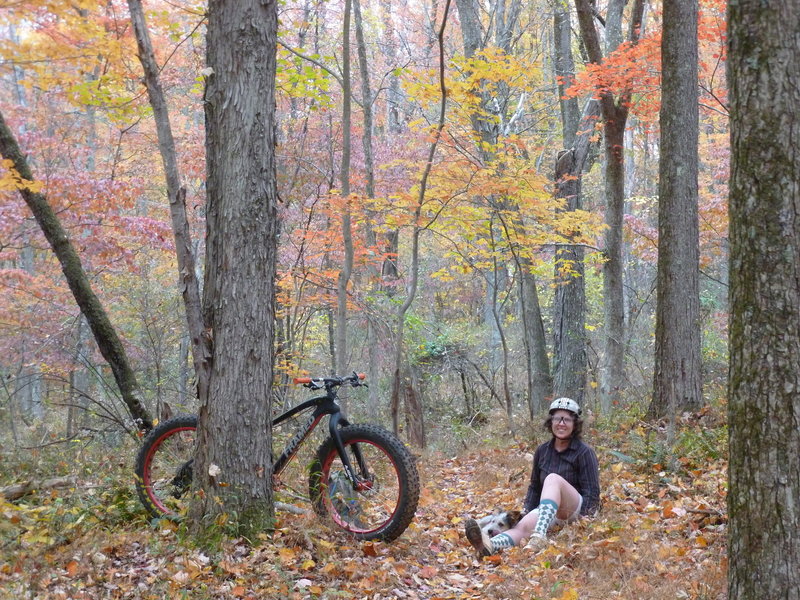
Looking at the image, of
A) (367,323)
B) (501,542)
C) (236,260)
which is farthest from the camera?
(367,323)

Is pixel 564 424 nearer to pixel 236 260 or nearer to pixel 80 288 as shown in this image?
pixel 236 260

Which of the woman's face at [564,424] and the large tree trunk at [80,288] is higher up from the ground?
the large tree trunk at [80,288]

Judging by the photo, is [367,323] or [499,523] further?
[367,323]

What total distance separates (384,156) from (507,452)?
30.9 ft

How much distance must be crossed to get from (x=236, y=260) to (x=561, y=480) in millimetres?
2900

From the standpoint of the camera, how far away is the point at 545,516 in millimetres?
4844

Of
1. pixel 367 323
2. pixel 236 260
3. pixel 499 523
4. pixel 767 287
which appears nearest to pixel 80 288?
pixel 236 260

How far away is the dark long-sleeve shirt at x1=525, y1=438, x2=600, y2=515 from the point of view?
17.3 ft

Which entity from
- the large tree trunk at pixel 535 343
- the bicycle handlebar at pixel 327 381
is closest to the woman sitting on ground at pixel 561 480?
the bicycle handlebar at pixel 327 381

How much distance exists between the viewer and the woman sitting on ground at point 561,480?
4957mm

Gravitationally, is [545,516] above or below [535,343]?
below

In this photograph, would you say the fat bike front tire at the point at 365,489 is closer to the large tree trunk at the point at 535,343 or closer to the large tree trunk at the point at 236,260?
the large tree trunk at the point at 236,260

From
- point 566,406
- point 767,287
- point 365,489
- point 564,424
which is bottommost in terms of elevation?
point 365,489

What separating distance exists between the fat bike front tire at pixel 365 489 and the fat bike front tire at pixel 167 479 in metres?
1.02
